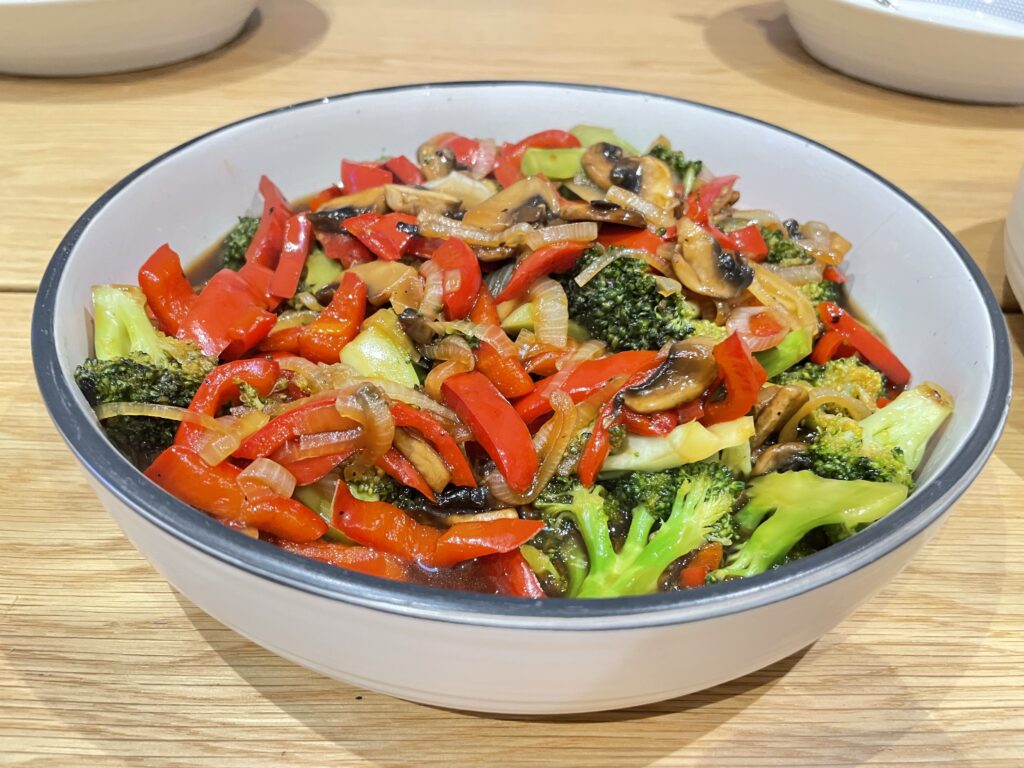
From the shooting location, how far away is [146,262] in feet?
5.69

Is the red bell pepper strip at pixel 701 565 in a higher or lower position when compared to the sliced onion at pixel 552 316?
lower

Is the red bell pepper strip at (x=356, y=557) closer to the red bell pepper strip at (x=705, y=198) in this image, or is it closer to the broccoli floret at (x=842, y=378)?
the broccoli floret at (x=842, y=378)

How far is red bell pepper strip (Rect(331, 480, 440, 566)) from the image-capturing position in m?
1.30

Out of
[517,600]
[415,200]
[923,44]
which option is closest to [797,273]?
[415,200]

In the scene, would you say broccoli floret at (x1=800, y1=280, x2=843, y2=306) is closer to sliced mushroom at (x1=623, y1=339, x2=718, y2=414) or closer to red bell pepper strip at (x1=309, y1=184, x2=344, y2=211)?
sliced mushroom at (x1=623, y1=339, x2=718, y2=414)

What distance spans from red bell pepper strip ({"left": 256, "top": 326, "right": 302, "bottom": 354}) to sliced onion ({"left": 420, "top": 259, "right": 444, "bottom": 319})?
10.0 inches

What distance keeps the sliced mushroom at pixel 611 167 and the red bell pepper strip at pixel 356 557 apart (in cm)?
106

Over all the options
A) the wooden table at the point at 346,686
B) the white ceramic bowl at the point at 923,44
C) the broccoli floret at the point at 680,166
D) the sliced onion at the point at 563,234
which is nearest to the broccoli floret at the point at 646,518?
the wooden table at the point at 346,686

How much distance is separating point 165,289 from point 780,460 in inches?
51.3

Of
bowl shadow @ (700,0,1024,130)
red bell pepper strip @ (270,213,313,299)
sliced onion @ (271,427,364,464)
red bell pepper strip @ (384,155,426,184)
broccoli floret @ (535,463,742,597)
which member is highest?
bowl shadow @ (700,0,1024,130)

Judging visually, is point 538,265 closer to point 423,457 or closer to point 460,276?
point 460,276

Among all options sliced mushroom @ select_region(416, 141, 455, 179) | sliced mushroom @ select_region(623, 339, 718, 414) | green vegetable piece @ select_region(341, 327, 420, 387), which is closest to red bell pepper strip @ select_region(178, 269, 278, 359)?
green vegetable piece @ select_region(341, 327, 420, 387)

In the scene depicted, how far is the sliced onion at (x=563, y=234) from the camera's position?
163 centimetres

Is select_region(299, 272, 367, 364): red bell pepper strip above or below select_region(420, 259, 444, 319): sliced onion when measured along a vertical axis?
below
